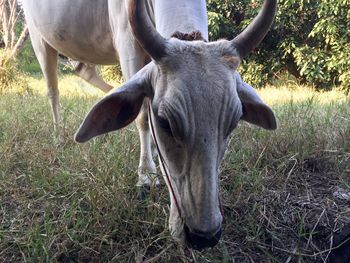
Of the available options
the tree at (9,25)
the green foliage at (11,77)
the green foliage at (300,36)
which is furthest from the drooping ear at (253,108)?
the tree at (9,25)

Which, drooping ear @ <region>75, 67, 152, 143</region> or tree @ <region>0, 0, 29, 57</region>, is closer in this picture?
drooping ear @ <region>75, 67, 152, 143</region>

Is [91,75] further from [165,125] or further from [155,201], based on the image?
[165,125]

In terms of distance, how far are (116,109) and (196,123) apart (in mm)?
459

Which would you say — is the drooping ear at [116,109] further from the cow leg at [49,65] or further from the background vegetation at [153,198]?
the cow leg at [49,65]

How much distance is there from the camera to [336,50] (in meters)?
10.1

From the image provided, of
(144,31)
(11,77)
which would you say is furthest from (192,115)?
(11,77)

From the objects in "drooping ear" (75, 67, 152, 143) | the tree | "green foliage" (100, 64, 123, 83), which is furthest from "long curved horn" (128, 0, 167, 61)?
"green foliage" (100, 64, 123, 83)

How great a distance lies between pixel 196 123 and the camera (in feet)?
5.75

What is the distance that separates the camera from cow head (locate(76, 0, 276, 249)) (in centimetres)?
176

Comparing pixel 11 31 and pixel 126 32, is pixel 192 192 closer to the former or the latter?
pixel 126 32

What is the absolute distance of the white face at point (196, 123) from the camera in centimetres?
176

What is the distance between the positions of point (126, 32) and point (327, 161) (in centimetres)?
142

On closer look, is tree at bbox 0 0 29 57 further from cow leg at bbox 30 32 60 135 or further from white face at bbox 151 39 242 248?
white face at bbox 151 39 242 248

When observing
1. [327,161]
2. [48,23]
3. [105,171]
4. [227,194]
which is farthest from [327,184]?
[48,23]
